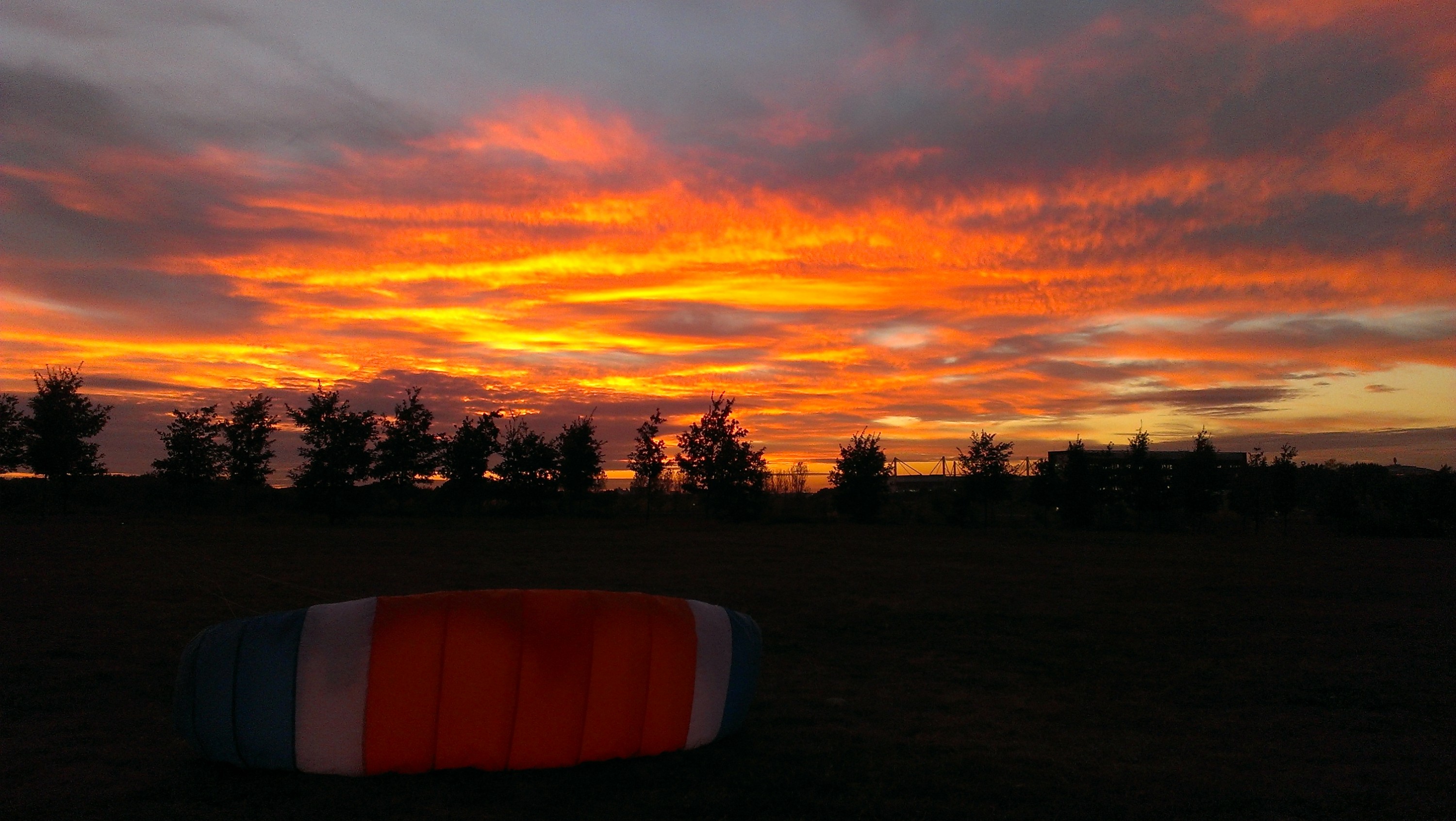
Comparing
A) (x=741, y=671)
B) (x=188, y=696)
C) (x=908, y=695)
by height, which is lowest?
(x=908, y=695)

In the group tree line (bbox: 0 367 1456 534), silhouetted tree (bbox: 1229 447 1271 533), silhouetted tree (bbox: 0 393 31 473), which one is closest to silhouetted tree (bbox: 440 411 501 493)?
tree line (bbox: 0 367 1456 534)

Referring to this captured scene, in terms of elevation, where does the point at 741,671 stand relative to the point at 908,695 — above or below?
above

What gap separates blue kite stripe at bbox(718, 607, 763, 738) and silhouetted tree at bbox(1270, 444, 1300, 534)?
4416 centimetres

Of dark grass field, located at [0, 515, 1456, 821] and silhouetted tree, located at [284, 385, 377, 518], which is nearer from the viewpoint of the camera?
dark grass field, located at [0, 515, 1456, 821]

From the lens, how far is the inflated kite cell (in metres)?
5.84

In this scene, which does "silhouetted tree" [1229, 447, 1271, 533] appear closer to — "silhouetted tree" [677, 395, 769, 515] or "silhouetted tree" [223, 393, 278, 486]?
"silhouetted tree" [677, 395, 769, 515]

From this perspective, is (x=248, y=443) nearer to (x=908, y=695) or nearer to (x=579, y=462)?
(x=579, y=462)

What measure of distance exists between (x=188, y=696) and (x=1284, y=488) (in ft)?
160

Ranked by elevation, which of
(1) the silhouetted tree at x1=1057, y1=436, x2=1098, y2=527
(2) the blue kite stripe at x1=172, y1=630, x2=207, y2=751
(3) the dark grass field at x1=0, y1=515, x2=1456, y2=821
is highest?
(1) the silhouetted tree at x1=1057, y1=436, x2=1098, y2=527

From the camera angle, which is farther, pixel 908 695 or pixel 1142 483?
pixel 1142 483

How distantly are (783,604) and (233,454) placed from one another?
40.5 meters

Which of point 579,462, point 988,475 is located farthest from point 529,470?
point 988,475

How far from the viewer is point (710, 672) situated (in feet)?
22.1

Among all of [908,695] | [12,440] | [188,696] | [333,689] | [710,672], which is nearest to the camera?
[333,689]
